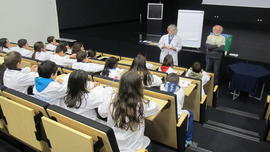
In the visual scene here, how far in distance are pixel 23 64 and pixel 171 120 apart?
8.79 ft

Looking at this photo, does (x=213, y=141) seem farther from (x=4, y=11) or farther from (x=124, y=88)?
(x=4, y=11)

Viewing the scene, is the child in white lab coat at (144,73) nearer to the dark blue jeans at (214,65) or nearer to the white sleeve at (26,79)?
the white sleeve at (26,79)

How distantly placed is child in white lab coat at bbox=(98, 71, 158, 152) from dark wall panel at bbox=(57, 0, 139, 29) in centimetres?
578

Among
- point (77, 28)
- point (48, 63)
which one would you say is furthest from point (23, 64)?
point (77, 28)

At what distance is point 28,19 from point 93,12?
8.74ft

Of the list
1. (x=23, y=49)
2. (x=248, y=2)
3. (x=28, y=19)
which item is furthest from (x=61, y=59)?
(x=248, y=2)

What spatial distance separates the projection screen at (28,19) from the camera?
5.46 meters

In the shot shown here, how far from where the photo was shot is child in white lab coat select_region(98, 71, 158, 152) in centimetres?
182

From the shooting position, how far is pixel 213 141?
294 cm

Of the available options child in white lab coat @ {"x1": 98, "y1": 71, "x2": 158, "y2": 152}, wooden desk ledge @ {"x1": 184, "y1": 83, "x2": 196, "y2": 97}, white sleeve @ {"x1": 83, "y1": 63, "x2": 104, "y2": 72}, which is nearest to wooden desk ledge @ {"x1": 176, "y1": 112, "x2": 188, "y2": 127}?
wooden desk ledge @ {"x1": 184, "y1": 83, "x2": 196, "y2": 97}

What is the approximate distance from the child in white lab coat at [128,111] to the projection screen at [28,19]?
492 cm

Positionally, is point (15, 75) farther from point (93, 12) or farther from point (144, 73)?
point (93, 12)

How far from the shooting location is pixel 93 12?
8.08 m

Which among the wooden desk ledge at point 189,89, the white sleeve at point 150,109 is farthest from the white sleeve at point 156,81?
the white sleeve at point 150,109
